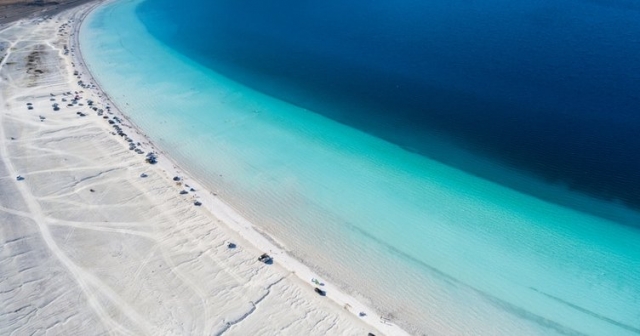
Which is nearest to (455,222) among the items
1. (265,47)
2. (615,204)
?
(615,204)

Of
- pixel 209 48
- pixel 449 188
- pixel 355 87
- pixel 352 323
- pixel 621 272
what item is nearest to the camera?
pixel 352 323

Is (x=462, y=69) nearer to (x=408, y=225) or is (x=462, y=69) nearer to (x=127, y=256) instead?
(x=408, y=225)

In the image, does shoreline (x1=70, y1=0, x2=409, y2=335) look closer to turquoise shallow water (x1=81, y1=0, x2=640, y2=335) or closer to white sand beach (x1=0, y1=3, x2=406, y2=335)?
white sand beach (x1=0, y1=3, x2=406, y2=335)

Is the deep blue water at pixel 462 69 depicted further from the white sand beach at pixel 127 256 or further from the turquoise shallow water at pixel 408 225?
the white sand beach at pixel 127 256

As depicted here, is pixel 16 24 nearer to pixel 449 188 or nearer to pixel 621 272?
pixel 449 188

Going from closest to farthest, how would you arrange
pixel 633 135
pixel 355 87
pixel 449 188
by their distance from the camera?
pixel 449 188, pixel 633 135, pixel 355 87

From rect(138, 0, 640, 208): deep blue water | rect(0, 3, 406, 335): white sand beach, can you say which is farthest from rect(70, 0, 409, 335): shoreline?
rect(138, 0, 640, 208): deep blue water

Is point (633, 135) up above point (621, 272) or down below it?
above

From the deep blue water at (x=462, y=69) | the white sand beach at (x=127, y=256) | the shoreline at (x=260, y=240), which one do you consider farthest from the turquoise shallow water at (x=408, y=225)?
the deep blue water at (x=462, y=69)
